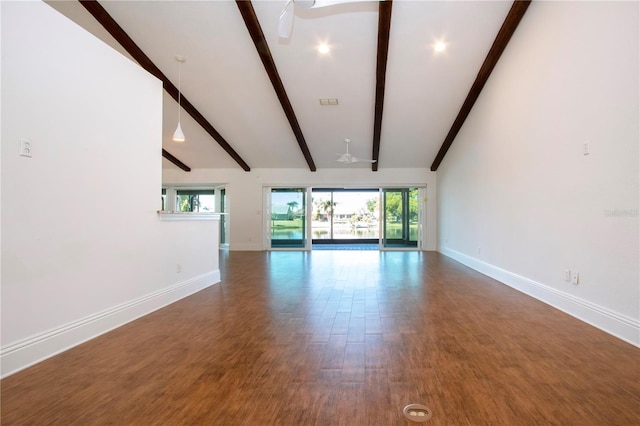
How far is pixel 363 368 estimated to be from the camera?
7.07 ft

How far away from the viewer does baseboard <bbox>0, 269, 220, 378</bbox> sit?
2.11 m

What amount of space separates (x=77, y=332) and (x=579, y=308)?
15.0 feet

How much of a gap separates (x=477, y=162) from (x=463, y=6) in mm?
2667

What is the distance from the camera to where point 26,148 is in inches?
88.8

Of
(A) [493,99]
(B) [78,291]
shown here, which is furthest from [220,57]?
(A) [493,99]

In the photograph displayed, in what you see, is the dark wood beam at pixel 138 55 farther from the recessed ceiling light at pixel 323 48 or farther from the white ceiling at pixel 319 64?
the recessed ceiling light at pixel 323 48

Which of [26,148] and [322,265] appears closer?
[26,148]

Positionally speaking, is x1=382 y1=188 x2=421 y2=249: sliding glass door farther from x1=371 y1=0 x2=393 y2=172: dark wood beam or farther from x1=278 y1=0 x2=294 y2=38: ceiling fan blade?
x1=278 y1=0 x2=294 y2=38: ceiling fan blade

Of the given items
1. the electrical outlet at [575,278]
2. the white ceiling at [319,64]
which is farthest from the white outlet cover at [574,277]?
the white ceiling at [319,64]

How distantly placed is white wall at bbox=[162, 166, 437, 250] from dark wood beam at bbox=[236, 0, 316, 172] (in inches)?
82.3

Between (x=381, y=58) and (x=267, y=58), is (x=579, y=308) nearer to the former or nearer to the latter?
(x=381, y=58)

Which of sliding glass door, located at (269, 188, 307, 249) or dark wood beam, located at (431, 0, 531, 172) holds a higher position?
dark wood beam, located at (431, 0, 531, 172)

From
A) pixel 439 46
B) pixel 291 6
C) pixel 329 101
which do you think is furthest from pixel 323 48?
pixel 291 6

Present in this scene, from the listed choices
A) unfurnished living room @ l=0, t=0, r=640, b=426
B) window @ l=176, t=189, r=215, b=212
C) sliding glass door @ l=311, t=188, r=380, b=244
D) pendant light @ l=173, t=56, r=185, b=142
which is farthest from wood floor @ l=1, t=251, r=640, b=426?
sliding glass door @ l=311, t=188, r=380, b=244
